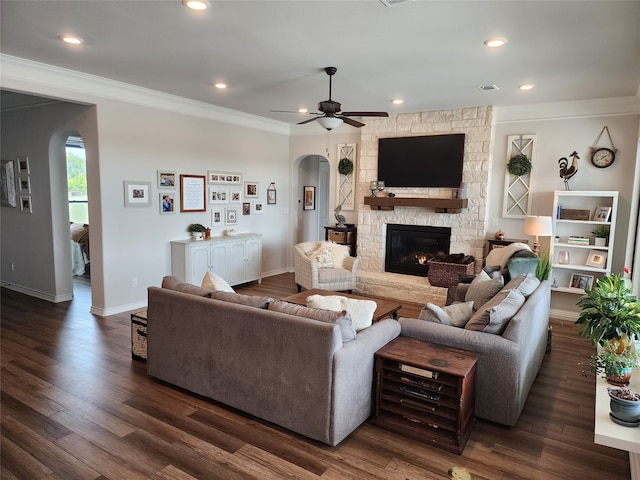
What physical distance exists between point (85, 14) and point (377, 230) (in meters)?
5.10

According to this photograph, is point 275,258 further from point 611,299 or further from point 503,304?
point 611,299

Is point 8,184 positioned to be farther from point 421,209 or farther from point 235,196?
point 421,209

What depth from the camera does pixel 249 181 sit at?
725cm

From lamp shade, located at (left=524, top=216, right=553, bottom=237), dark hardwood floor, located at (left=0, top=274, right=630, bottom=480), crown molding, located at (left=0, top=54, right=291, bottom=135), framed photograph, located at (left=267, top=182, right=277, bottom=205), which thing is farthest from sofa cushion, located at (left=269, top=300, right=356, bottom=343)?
framed photograph, located at (left=267, top=182, right=277, bottom=205)

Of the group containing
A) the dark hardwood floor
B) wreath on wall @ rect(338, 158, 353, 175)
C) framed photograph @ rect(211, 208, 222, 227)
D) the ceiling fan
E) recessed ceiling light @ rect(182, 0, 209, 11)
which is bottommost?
the dark hardwood floor

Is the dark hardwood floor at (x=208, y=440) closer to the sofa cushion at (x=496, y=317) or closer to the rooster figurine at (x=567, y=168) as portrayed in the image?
the sofa cushion at (x=496, y=317)

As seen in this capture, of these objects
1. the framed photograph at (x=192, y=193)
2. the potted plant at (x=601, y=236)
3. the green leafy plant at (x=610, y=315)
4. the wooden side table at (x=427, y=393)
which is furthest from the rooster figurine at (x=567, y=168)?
the framed photograph at (x=192, y=193)

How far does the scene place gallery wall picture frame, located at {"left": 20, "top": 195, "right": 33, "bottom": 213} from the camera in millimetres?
5980

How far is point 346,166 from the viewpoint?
24.4 ft

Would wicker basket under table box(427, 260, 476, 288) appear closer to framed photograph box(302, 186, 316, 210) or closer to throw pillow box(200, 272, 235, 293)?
framed photograph box(302, 186, 316, 210)

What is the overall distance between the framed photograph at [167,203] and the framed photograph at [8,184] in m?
2.37

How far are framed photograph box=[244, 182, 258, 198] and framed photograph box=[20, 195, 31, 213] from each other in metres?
3.17

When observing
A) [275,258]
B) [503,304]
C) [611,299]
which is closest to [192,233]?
[275,258]

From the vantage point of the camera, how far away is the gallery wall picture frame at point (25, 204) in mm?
5980
